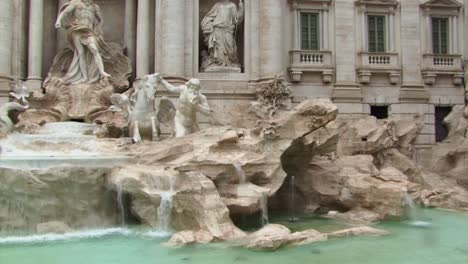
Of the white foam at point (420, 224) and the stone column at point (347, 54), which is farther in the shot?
the stone column at point (347, 54)

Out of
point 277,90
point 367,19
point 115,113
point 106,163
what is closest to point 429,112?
point 367,19

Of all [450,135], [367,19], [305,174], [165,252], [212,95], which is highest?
[367,19]

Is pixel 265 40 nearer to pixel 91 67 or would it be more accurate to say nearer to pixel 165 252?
pixel 91 67

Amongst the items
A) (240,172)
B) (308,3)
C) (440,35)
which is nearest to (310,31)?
(308,3)

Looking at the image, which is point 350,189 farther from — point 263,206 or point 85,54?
point 85,54

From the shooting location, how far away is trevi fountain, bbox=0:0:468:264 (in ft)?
30.2

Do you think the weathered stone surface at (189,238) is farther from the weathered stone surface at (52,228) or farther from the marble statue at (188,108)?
the marble statue at (188,108)

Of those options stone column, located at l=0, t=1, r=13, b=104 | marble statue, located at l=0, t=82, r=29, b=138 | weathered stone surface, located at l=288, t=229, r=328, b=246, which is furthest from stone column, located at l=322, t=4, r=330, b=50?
stone column, located at l=0, t=1, r=13, b=104

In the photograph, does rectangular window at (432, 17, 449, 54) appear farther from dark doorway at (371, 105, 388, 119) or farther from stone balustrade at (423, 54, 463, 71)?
dark doorway at (371, 105, 388, 119)

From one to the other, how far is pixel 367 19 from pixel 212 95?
7496 millimetres

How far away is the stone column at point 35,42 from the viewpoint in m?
18.1

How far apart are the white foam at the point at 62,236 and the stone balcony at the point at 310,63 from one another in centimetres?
1096

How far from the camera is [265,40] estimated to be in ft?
61.8

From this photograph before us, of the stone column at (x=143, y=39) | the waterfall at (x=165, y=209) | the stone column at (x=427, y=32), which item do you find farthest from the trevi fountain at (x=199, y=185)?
the stone column at (x=427, y=32)
